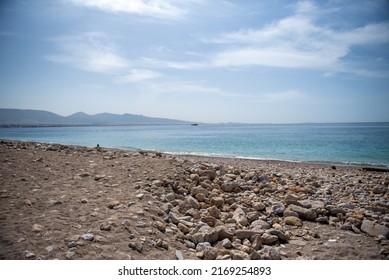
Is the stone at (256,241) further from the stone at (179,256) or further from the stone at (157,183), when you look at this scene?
the stone at (157,183)

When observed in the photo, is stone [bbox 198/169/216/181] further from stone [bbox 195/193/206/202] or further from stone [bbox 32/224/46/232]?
stone [bbox 32/224/46/232]

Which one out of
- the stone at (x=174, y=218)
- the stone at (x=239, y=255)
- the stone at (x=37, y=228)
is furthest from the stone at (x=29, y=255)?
the stone at (x=239, y=255)

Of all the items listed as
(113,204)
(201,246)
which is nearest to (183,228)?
(201,246)

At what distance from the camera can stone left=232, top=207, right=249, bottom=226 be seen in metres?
4.48

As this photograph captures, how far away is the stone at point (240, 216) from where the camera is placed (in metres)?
4.48

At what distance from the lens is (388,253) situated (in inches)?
139

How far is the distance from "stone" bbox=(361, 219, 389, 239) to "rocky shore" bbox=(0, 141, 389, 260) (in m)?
0.01

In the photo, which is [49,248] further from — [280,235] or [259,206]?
[259,206]

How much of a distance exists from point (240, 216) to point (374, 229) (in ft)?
6.88
